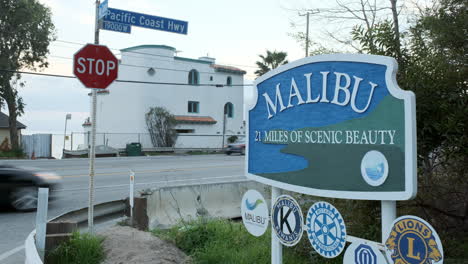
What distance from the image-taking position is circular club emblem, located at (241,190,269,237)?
189 inches

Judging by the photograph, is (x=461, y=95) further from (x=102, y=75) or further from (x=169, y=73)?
(x=169, y=73)

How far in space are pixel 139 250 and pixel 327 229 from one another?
2.78m

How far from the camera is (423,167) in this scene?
5.12m

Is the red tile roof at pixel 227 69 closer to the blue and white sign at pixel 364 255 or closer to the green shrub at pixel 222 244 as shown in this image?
the green shrub at pixel 222 244

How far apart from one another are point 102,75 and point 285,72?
390 centimetres

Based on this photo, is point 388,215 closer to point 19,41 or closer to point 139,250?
point 139,250

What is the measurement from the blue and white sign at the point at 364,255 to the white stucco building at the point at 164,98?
32.0m

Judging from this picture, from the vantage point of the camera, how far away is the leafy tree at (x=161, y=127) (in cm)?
3541

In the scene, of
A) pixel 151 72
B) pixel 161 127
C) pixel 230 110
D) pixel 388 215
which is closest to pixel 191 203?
pixel 388 215

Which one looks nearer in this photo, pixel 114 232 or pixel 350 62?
pixel 350 62

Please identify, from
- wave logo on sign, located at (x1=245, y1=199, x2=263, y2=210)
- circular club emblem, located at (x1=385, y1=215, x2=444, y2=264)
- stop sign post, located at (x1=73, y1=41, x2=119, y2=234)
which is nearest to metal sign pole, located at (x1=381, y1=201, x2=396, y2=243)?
circular club emblem, located at (x1=385, y1=215, x2=444, y2=264)

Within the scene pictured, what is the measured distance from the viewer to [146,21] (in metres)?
9.51

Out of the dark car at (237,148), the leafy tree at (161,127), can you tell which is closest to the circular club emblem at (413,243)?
the dark car at (237,148)

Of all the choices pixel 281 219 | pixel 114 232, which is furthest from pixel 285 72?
pixel 114 232
